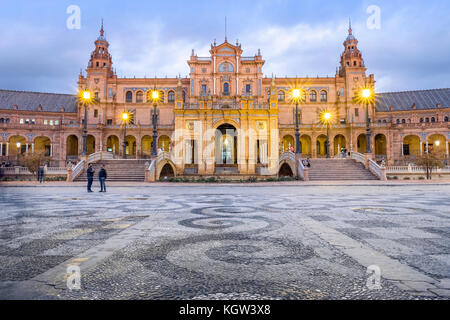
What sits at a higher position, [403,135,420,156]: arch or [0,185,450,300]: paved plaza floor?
[403,135,420,156]: arch

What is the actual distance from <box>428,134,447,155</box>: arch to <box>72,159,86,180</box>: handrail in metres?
55.7

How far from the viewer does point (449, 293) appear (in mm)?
2105

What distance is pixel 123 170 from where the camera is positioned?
2759cm

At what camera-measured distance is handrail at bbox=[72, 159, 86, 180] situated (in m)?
25.3

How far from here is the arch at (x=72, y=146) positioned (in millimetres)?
54281

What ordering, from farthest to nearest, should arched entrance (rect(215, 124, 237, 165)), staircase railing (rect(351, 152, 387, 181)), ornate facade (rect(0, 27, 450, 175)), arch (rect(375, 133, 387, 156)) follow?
1. arch (rect(375, 133, 387, 156))
2. ornate facade (rect(0, 27, 450, 175))
3. arched entrance (rect(215, 124, 237, 165))
4. staircase railing (rect(351, 152, 387, 181))

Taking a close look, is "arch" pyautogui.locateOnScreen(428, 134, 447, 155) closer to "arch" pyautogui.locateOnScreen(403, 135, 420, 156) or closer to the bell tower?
"arch" pyautogui.locateOnScreen(403, 135, 420, 156)

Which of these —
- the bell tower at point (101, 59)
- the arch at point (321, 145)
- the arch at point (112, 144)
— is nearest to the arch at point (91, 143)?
the arch at point (112, 144)

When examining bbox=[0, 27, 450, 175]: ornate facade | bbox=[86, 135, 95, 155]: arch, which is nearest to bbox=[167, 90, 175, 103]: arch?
bbox=[0, 27, 450, 175]: ornate facade

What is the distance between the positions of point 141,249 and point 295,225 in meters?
2.78

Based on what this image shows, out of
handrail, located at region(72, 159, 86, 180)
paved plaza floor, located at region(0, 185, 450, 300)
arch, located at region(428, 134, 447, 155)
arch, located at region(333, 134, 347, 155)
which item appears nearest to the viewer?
paved plaza floor, located at region(0, 185, 450, 300)

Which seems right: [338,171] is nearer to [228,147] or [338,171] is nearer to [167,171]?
[167,171]

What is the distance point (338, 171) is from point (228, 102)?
21.9m

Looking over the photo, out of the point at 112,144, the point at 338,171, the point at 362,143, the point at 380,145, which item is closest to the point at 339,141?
the point at 362,143
